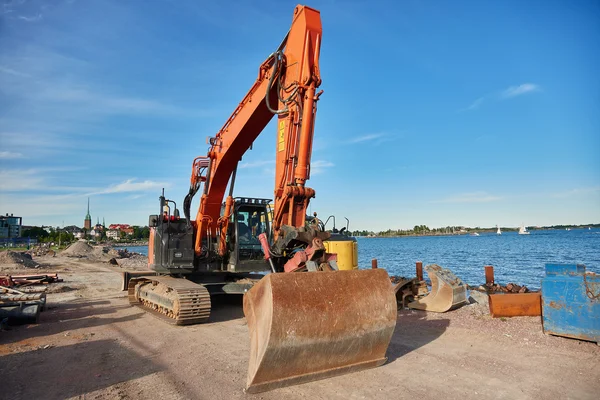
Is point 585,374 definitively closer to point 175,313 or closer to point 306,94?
point 306,94

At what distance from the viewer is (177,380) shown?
518 centimetres

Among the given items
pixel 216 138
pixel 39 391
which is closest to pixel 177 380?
pixel 39 391

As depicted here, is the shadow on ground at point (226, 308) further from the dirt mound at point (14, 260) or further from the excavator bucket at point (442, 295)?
the dirt mound at point (14, 260)

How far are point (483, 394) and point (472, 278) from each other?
19028 millimetres

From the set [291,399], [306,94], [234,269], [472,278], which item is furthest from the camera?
[472,278]

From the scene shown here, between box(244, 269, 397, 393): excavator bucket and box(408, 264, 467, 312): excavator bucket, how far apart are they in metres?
4.54

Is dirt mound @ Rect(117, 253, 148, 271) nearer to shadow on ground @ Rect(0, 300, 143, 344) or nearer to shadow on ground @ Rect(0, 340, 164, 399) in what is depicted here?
shadow on ground @ Rect(0, 300, 143, 344)

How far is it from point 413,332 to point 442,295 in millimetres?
2259

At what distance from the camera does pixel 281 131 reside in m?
7.70

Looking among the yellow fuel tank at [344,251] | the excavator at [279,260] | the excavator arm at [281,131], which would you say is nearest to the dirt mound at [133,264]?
the yellow fuel tank at [344,251]

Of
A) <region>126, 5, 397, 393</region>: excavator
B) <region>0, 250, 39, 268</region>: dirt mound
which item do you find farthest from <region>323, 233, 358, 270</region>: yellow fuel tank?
<region>0, 250, 39, 268</region>: dirt mound

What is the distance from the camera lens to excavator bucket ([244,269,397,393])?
4.66m

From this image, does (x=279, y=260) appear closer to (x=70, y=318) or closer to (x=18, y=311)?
(x=70, y=318)

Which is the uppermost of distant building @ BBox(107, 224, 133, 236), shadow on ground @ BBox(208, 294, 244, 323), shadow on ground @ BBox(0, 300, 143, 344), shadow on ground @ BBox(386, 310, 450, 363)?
distant building @ BBox(107, 224, 133, 236)
